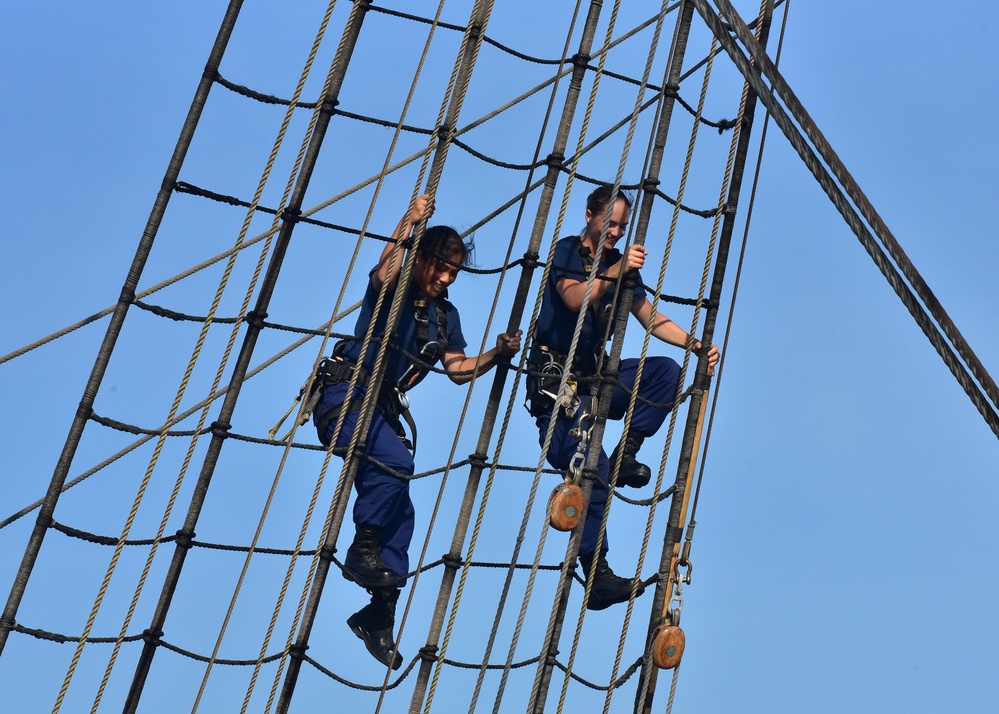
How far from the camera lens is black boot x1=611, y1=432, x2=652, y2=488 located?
6.88 m

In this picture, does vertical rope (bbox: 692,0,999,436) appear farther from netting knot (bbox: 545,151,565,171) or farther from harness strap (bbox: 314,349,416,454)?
harness strap (bbox: 314,349,416,454)

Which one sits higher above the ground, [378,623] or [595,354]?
[595,354]

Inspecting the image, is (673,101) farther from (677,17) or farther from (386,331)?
(386,331)

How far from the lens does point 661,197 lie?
21.8 feet

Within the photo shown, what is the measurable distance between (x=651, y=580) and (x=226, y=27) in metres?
2.74

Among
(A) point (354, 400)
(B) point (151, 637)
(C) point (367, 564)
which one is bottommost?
(B) point (151, 637)

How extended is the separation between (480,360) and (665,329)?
0.88 meters

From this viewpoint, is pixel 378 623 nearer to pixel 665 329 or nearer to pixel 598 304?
pixel 598 304

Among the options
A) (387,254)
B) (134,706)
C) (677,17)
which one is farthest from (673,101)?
(134,706)

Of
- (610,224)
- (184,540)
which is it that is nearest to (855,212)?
(610,224)

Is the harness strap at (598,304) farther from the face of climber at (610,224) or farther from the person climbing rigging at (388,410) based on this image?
the person climbing rigging at (388,410)

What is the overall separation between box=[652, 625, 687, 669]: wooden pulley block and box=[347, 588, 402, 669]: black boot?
1012 millimetres

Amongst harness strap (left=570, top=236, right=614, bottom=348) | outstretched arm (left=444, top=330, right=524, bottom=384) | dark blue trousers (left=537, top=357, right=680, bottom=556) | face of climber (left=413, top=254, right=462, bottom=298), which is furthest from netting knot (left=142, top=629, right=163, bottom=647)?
harness strap (left=570, top=236, right=614, bottom=348)

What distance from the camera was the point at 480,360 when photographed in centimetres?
637
